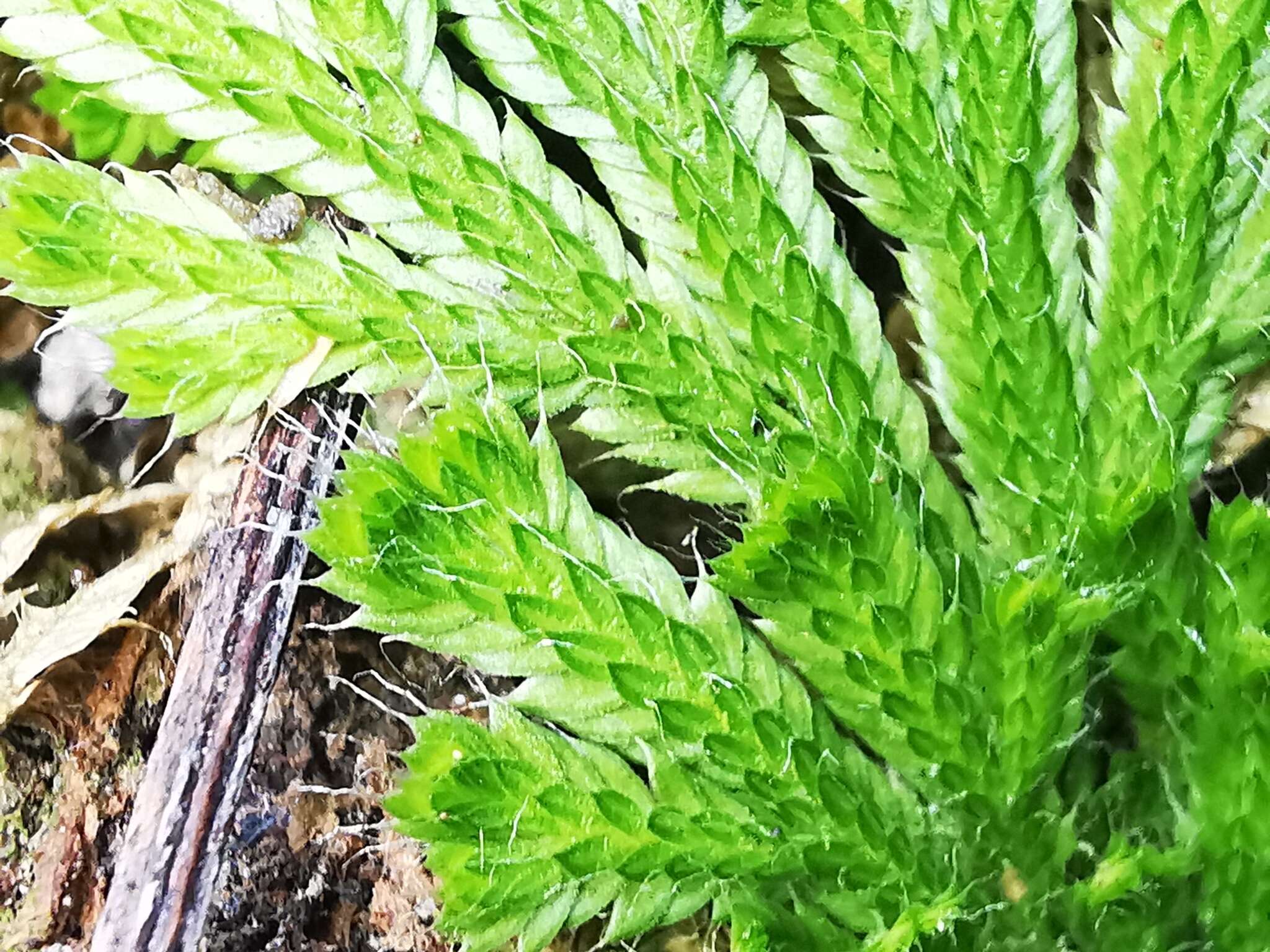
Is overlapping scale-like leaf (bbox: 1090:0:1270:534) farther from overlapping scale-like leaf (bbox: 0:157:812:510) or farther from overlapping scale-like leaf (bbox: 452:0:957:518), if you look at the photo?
overlapping scale-like leaf (bbox: 0:157:812:510)

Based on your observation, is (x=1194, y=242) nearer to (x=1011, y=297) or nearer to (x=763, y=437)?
(x=1011, y=297)

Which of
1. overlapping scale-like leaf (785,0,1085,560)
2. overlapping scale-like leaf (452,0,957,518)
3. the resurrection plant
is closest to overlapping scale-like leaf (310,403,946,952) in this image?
the resurrection plant

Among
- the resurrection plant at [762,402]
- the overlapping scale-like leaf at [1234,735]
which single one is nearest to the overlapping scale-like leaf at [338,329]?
the resurrection plant at [762,402]

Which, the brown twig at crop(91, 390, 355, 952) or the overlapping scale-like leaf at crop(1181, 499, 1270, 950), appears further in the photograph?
the brown twig at crop(91, 390, 355, 952)

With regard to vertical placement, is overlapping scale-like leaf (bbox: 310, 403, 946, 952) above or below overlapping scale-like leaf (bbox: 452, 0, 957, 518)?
below

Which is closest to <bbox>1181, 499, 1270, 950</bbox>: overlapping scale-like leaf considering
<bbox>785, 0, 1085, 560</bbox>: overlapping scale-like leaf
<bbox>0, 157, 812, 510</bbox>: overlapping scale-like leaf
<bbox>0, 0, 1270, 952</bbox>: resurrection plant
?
A: <bbox>0, 0, 1270, 952</bbox>: resurrection plant

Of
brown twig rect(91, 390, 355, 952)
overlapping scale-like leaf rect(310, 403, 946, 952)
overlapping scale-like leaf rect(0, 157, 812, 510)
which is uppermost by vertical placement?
overlapping scale-like leaf rect(0, 157, 812, 510)

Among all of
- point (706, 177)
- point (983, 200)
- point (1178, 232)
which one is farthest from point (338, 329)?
point (1178, 232)
